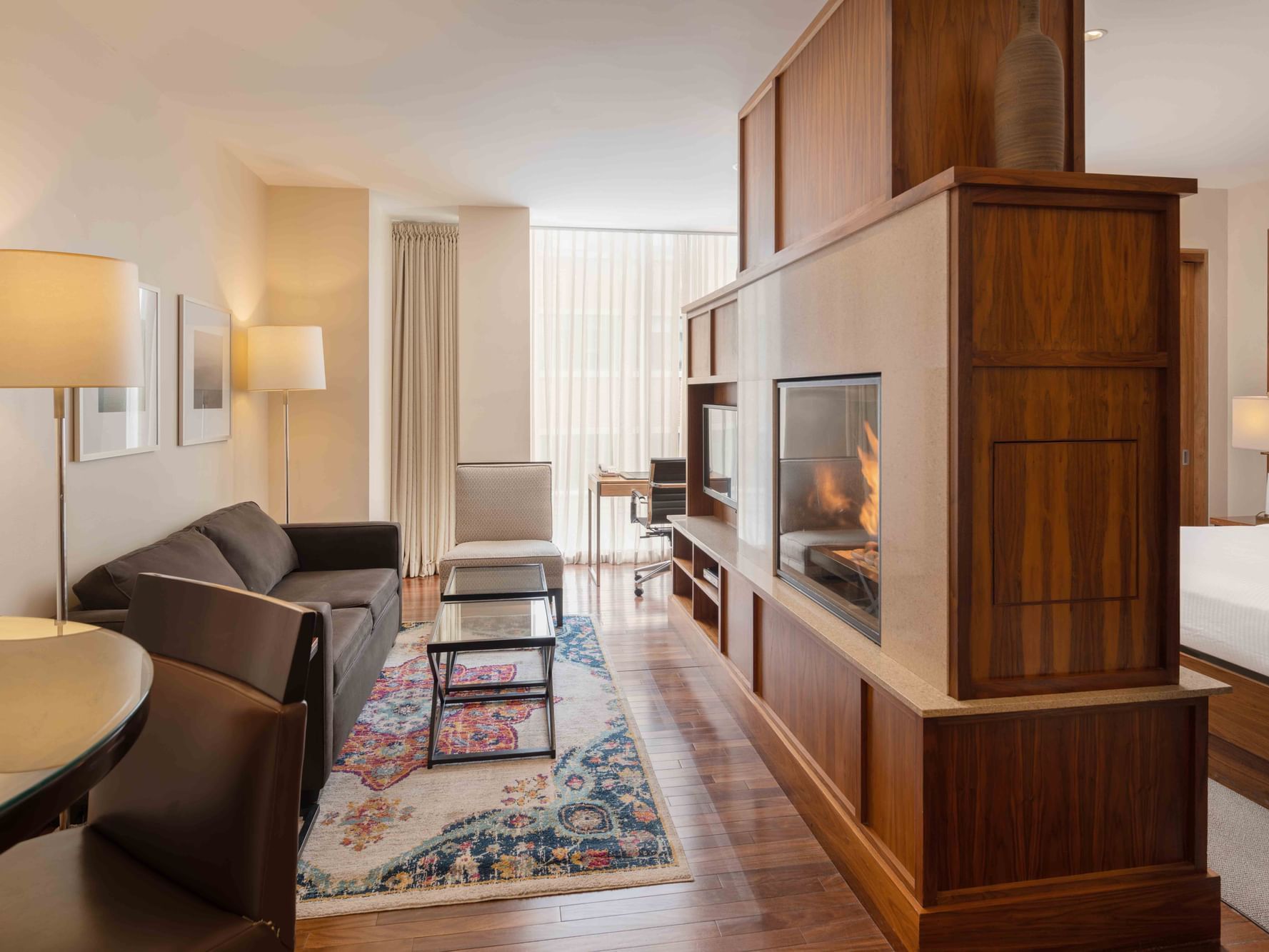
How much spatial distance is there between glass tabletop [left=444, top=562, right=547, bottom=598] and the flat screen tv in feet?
3.31

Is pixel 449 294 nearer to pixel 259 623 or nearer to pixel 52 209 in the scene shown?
pixel 52 209

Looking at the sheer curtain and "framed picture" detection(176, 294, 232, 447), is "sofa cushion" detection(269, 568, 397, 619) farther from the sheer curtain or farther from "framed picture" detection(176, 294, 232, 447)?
the sheer curtain

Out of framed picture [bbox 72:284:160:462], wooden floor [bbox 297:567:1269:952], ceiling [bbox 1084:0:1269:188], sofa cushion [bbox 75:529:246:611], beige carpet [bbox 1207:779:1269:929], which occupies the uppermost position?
ceiling [bbox 1084:0:1269:188]

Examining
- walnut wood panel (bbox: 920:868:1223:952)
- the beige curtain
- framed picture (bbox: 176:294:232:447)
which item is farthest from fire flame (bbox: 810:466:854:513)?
the beige curtain

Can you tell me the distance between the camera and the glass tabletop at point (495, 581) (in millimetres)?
3480

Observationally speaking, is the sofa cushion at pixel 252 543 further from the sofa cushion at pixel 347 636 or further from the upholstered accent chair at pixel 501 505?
the upholstered accent chair at pixel 501 505

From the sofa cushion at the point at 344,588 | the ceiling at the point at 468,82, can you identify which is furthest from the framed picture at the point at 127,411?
the ceiling at the point at 468,82

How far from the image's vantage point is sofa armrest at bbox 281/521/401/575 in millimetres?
4180

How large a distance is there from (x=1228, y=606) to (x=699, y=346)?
256 cm

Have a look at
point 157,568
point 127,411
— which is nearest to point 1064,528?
point 157,568

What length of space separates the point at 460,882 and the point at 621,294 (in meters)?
4.86

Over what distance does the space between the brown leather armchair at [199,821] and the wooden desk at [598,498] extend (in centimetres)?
427

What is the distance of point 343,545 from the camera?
4199 mm

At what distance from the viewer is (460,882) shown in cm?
212
